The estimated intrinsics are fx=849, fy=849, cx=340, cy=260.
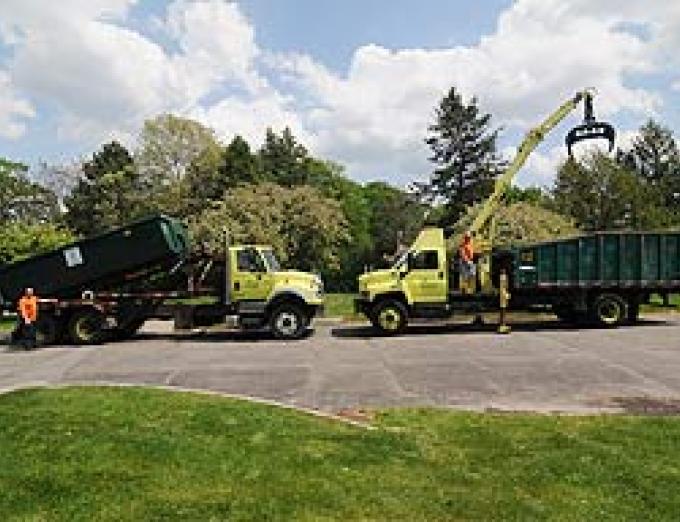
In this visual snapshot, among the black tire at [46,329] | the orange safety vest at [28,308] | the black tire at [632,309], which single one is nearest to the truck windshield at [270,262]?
the black tire at [46,329]

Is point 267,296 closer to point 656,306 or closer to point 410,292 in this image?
point 410,292

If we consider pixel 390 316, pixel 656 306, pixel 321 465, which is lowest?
pixel 321 465

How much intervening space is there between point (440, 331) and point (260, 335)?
5148mm

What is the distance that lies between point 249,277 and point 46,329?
5.87m

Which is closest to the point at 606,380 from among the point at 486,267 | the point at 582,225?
the point at 486,267

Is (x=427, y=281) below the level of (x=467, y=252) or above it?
below

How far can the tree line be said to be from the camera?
55688mm

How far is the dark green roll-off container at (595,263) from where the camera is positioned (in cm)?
2405

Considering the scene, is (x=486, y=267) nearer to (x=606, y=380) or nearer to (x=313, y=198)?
(x=606, y=380)

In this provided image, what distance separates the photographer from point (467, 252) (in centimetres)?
2453

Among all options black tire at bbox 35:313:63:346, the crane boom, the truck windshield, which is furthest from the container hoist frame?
black tire at bbox 35:313:63:346

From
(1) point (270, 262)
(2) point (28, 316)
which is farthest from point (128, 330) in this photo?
(1) point (270, 262)

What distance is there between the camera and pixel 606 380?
45.9 ft

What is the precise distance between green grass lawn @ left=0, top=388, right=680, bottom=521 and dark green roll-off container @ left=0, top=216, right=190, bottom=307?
12.0 metres
